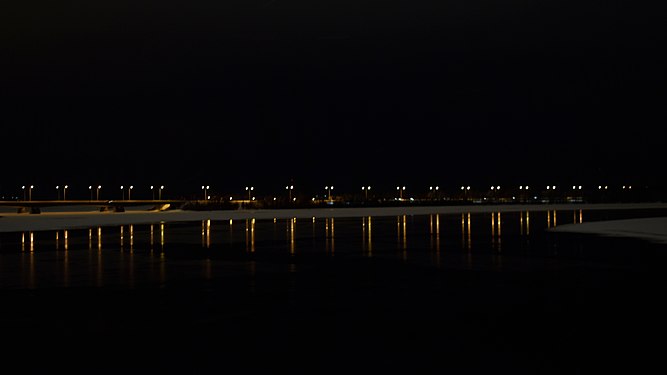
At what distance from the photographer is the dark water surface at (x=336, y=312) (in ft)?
29.9

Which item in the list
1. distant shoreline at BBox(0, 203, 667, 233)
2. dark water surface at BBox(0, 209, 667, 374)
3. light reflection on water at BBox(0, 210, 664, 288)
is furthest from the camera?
distant shoreline at BBox(0, 203, 667, 233)

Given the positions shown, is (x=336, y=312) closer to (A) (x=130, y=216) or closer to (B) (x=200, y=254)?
(B) (x=200, y=254)

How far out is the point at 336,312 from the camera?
12.6 metres

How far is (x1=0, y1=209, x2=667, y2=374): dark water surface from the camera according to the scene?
29.9 feet

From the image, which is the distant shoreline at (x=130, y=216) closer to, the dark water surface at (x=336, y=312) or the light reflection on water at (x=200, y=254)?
the light reflection on water at (x=200, y=254)

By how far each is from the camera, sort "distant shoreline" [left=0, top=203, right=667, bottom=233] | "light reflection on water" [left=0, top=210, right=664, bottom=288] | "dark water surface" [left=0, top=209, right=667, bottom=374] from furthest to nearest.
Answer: "distant shoreline" [left=0, top=203, right=667, bottom=233] → "light reflection on water" [left=0, top=210, right=664, bottom=288] → "dark water surface" [left=0, top=209, right=667, bottom=374]

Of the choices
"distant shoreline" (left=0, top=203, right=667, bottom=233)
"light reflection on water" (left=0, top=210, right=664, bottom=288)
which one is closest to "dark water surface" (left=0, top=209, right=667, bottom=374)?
"light reflection on water" (left=0, top=210, right=664, bottom=288)

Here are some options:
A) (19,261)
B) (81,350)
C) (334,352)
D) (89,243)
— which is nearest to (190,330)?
(81,350)

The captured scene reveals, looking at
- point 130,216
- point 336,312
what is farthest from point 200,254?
point 130,216

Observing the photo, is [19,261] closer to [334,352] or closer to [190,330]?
[190,330]

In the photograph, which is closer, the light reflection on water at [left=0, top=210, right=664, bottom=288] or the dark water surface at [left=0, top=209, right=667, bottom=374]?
the dark water surface at [left=0, top=209, right=667, bottom=374]

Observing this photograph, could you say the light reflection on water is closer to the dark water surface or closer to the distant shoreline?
the dark water surface

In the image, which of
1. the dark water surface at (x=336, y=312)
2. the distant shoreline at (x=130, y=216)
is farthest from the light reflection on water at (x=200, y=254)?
the distant shoreline at (x=130, y=216)

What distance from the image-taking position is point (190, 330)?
1100cm
